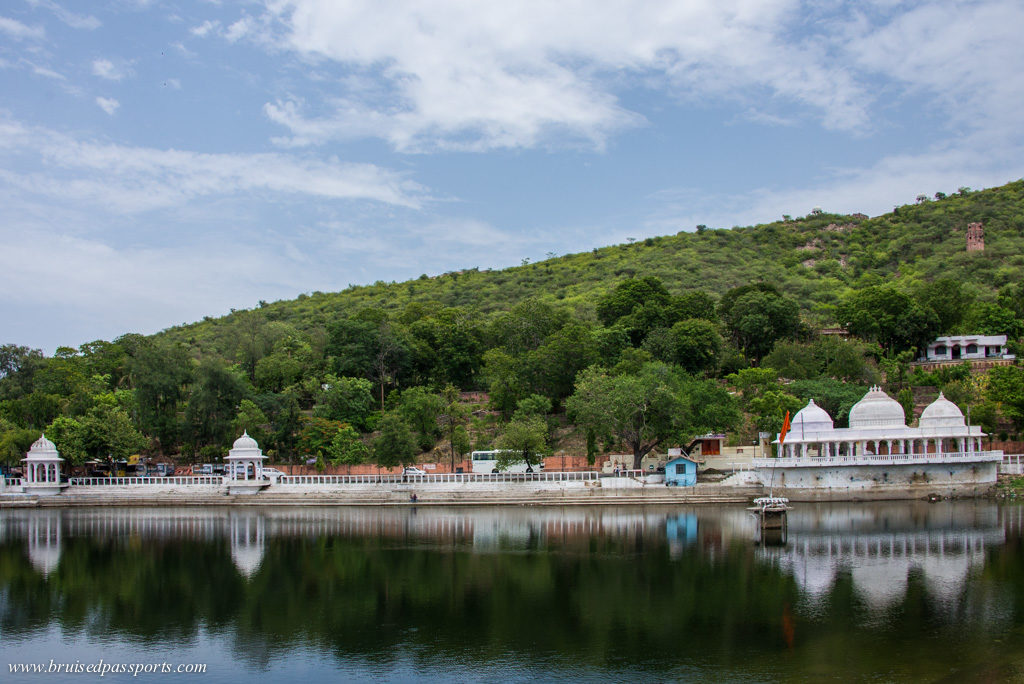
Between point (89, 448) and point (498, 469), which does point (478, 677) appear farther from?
point (89, 448)

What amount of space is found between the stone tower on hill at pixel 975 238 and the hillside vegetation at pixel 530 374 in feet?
9.33

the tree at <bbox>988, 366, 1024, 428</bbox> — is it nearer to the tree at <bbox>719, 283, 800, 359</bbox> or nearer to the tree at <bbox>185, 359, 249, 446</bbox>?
the tree at <bbox>719, 283, 800, 359</bbox>

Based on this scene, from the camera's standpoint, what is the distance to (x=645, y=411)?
51094 millimetres

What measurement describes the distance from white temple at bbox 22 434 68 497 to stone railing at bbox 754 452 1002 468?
152ft

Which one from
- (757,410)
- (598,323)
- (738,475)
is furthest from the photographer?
(598,323)

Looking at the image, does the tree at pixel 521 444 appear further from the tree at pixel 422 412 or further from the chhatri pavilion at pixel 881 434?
the chhatri pavilion at pixel 881 434

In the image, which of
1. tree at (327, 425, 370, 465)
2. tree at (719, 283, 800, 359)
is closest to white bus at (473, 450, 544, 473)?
tree at (327, 425, 370, 465)

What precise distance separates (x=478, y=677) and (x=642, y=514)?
26.0 m

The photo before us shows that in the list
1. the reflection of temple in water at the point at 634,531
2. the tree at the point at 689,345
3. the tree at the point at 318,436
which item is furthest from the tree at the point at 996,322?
the tree at the point at 318,436

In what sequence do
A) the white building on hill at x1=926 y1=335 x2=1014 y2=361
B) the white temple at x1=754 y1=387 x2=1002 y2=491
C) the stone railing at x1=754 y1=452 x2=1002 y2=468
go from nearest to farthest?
the stone railing at x1=754 y1=452 x2=1002 y2=468 → the white temple at x1=754 y1=387 x2=1002 y2=491 → the white building on hill at x1=926 y1=335 x2=1014 y2=361

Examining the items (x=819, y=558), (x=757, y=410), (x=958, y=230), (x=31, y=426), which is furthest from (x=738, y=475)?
(x=958, y=230)

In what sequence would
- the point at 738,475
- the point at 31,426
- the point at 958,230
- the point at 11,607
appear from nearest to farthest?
the point at 11,607 < the point at 738,475 < the point at 31,426 < the point at 958,230

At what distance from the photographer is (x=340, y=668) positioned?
1961 centimetres

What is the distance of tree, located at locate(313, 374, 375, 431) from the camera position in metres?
62.4
